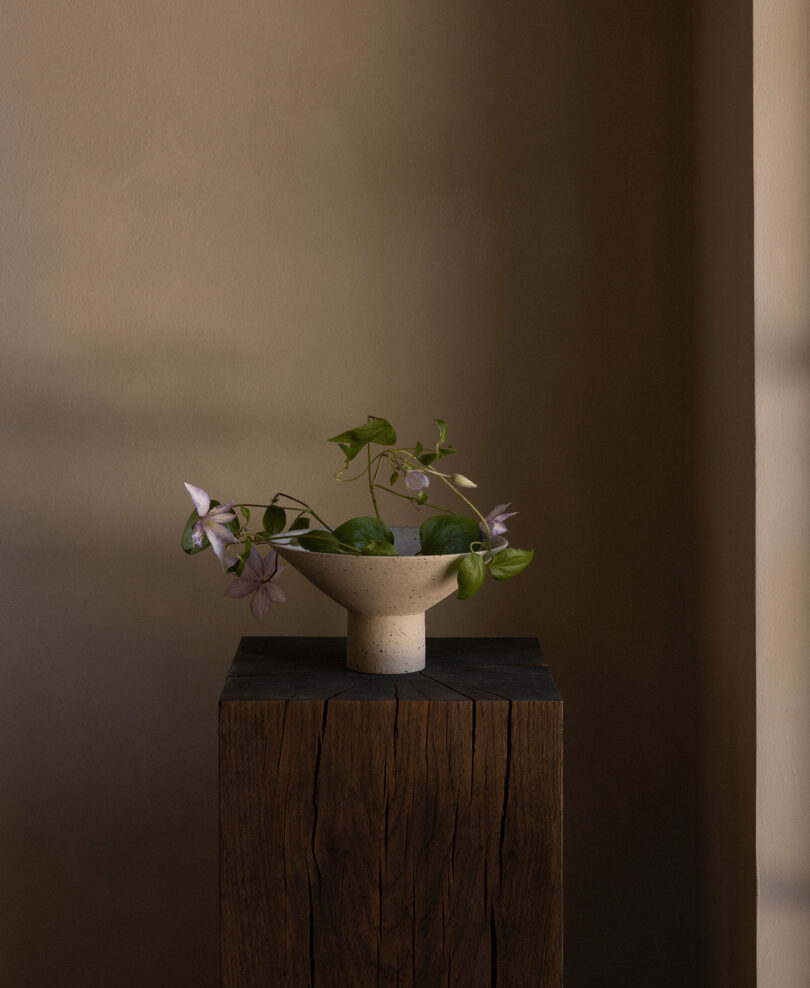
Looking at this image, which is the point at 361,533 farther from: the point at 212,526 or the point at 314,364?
the point at 314,364

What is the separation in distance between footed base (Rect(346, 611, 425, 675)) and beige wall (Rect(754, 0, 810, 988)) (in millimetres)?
433

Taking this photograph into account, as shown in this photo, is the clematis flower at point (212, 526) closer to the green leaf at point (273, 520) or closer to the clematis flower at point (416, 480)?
the green leaf at point (273, 520)

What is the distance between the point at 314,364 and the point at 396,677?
1.98ft

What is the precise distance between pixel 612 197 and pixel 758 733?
881 mm

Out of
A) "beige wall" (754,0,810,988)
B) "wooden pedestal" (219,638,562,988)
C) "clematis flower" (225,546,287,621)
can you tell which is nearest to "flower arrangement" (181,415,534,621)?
"clematis flower" (225,546,287,621)

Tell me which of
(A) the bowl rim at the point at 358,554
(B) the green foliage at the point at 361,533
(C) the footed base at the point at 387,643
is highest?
(B) the green foliage at the point at 361,533

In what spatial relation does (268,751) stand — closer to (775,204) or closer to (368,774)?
(368,774)

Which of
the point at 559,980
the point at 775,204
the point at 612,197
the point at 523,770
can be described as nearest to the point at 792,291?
the point at 775,204

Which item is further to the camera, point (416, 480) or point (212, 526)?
point (416, 480)

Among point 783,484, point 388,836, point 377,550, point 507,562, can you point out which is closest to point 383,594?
point 377,550

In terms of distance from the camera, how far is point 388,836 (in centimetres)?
123

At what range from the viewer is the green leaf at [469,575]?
49.8 inches

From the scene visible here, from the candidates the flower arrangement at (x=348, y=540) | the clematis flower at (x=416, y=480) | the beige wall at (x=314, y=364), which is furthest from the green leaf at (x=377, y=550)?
the beige wall at (x=314, y=364)

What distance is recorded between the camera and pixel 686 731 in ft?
5.63
